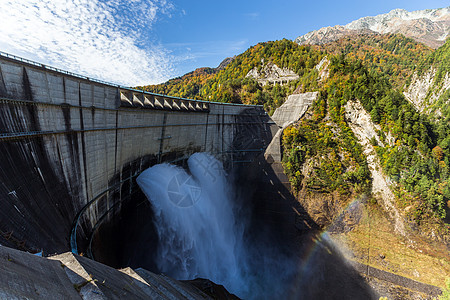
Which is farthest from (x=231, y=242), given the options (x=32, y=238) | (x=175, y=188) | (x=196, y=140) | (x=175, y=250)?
(x=32, y=238)

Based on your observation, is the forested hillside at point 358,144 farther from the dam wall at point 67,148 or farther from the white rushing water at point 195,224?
the dam wall at point 67,148

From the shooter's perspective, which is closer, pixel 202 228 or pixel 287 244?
pixel 202 228

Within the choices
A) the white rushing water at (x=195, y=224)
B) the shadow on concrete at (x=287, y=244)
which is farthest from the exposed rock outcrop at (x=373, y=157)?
the white rushing water at (x=195, y=224)

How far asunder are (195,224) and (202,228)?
3.57ft

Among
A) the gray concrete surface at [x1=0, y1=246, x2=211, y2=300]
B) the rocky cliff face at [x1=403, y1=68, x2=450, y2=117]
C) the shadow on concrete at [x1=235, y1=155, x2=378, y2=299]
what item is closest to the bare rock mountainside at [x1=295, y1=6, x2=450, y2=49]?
the rocky cliff face at [x1=403, y1=68, x2=450, y2=117]

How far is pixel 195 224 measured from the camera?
2031cm

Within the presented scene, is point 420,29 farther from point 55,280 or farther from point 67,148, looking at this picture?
point 55,280

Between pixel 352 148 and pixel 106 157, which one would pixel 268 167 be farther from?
pixel 106 157

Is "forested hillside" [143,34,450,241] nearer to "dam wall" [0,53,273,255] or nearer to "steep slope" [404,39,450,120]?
"steep slope" [404,39,450,120]

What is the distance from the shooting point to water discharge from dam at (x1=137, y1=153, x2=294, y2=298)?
724 inches

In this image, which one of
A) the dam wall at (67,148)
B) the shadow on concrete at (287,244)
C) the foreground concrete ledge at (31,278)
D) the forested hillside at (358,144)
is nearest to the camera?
the foreground concrete ledge at (31,278)

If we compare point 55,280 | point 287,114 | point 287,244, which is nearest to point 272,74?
point 287,114

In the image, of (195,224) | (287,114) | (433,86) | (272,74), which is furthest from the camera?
(433,86)

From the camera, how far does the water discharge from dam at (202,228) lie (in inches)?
724
